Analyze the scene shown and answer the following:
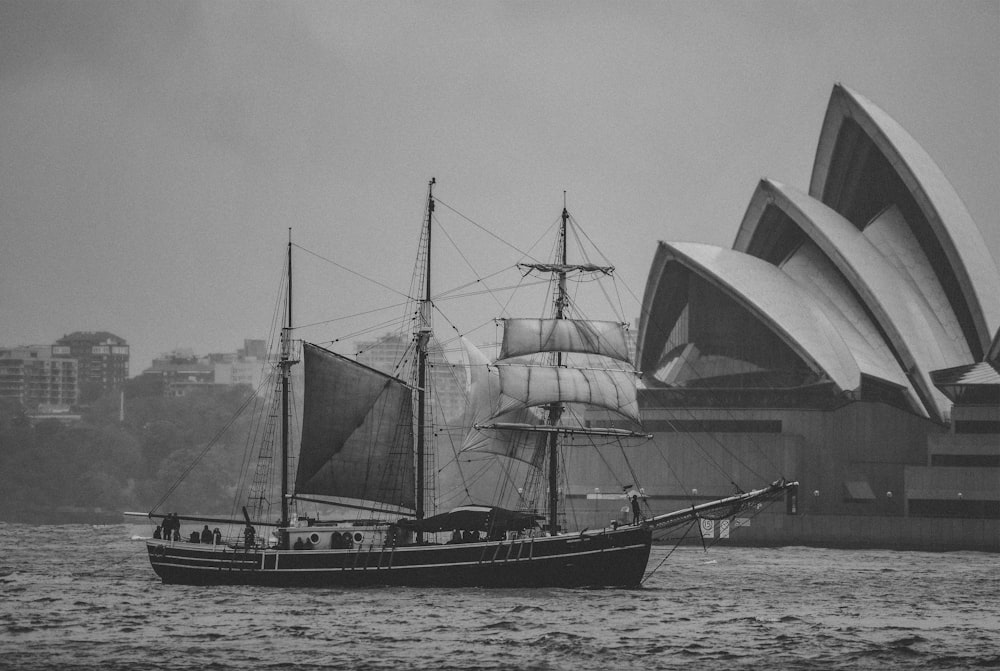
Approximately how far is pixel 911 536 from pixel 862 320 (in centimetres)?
1392

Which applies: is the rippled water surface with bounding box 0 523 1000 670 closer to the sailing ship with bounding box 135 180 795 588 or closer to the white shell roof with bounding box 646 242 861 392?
the sailing ship with bounding box 135 180 795 588

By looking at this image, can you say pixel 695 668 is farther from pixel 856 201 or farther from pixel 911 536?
pixel 856 201

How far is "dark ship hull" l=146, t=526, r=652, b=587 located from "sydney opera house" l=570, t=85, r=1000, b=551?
31478mm

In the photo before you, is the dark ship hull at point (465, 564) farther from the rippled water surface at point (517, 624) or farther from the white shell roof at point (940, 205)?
the white shell roof at point (940, 205)

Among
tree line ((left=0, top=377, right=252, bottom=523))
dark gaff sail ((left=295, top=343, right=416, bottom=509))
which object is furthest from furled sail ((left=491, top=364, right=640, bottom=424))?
tree line ((left=0, top=377, right=252, bottom=523))

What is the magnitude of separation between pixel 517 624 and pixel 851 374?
4867 cm

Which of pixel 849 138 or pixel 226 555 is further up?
pixel 849 138

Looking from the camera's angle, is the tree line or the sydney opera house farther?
the tree line

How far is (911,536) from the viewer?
284 ft

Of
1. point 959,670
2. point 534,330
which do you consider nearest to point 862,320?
point 534,330

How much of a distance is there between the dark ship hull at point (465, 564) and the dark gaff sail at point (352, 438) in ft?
10.1

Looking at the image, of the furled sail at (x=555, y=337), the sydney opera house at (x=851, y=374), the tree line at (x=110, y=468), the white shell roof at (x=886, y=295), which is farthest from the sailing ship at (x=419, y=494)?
the tree line at (x=110, y=468)

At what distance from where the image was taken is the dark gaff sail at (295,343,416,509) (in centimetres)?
5922

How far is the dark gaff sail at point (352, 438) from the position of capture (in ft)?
194
